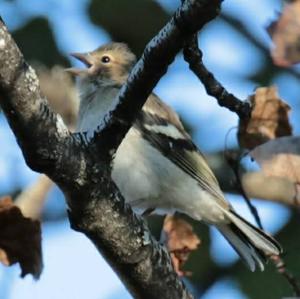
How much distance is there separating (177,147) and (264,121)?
5.48ft

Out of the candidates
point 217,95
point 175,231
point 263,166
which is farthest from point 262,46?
point 217,95

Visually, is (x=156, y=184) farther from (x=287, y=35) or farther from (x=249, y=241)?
(x=287, y=35)

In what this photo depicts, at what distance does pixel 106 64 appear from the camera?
694 cm

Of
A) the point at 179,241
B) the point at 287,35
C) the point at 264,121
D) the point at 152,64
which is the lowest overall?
the point at 179,241

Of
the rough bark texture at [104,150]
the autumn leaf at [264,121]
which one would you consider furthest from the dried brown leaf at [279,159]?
the rough bark texture at [104,150]

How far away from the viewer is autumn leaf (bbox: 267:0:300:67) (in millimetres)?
4340

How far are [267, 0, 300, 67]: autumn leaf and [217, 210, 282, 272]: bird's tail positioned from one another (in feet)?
3.15

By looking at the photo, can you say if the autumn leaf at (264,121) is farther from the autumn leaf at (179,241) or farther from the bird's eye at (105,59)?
the bird's eye at (105,59)

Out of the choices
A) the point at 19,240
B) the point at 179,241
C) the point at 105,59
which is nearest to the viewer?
the point at 19,240

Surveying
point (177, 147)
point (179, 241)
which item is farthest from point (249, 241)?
point (179, 241)

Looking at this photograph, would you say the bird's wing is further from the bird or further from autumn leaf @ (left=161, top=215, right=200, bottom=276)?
autumn leaf @ (left=161, top=215, right=200, bottom=276)

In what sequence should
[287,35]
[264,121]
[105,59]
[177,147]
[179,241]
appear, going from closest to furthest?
[287,35] < [264,121] < [179,241] < [177,147] < [105,59]

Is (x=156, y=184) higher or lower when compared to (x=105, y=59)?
lower

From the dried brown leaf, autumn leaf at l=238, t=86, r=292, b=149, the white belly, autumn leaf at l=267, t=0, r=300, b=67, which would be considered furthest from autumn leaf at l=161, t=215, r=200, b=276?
the white belly
